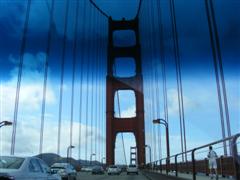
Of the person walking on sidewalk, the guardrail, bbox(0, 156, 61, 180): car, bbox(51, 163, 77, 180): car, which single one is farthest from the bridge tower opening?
the person walking on sidewalk

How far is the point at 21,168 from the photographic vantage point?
7.14m

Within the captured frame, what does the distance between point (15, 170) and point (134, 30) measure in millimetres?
48830

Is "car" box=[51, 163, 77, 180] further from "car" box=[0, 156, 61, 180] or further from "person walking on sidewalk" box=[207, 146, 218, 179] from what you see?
"person walking on sidewalk" box=[207, 146, 218, 179]

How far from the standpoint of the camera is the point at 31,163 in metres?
7.77

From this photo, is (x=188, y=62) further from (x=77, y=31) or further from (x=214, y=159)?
(x=77, y=31)

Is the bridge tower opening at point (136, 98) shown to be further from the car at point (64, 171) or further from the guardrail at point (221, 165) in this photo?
the guardrail at point (221, 165)

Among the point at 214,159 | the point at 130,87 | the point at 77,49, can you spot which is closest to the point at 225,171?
the point at 214,159

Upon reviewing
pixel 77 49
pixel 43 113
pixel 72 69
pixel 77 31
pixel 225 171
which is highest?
pixel 77 31

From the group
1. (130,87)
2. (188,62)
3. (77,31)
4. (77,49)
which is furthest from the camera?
(130,87)

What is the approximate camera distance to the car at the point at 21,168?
6.63 metres

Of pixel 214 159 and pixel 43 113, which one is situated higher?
pixel 43 113

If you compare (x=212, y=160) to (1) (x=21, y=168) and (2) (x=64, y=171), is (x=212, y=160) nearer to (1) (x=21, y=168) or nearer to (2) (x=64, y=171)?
(1) (x=21, y=168)

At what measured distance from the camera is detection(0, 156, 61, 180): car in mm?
6627

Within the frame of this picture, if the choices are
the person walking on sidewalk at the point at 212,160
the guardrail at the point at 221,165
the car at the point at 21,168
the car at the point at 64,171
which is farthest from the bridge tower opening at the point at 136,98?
the person walking on sidewalk at the point at 212,160
